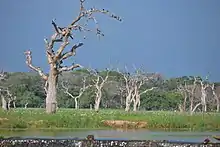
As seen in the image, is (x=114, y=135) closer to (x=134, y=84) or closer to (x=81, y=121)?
(x=81, y=121)

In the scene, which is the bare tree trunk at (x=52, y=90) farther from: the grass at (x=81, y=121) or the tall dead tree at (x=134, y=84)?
the tall dead tree at (x=134, y=84)

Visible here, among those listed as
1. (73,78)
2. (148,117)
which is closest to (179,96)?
(73,78)

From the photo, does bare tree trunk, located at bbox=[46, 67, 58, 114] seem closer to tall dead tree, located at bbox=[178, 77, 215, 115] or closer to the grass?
the grass

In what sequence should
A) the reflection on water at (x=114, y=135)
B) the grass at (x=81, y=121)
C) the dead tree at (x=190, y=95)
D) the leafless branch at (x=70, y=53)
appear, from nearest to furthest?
the reflection on water at (x=114, y=135), the grass at (x=81, y=121), the leafless branch at (x=70, y=53), the dead tree at (x=190, y=95)

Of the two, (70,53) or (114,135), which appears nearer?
(114,135)

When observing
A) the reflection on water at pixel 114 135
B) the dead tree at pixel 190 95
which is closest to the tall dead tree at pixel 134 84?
the dead tree at pixel 190 95

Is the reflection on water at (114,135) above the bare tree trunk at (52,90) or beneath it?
beneath

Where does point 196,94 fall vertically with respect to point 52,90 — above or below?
above

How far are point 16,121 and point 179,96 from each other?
186ft

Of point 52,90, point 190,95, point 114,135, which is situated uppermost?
point 190,95

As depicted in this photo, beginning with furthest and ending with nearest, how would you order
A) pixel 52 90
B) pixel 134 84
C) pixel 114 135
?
pixel 134 84
pixel 52 90
pixel 114 135

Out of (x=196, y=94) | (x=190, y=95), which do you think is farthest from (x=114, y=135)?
(x=196, y=94)

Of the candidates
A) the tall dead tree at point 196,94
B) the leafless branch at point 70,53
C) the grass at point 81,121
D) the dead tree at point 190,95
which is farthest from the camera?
the dead tree at point 190,95

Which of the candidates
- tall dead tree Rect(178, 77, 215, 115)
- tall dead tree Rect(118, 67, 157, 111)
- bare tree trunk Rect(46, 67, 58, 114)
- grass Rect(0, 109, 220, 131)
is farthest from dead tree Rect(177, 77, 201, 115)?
bare tree trunk Rect(46, 67, 58, 114)
